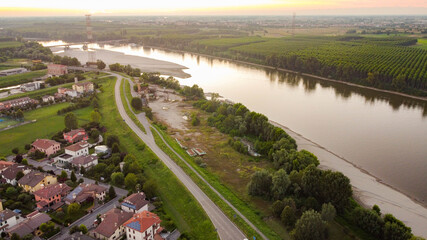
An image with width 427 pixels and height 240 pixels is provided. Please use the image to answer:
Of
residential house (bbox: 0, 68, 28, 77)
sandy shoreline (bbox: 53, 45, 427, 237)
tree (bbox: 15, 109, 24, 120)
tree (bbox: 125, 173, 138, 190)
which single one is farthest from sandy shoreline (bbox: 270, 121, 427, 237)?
residential house (bbox: 0, 68, 28, 77)

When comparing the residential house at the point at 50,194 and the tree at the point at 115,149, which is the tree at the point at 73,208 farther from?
the tree at the point at 115,149

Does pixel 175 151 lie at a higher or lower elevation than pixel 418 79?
lower

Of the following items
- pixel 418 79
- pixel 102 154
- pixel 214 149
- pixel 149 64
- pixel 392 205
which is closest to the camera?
pixel 392 205

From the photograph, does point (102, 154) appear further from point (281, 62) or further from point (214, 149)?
point (281, 62)

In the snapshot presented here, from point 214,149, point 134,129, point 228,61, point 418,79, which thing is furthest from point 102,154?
point 228,61

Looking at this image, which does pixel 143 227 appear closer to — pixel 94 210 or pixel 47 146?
pixel 94 210

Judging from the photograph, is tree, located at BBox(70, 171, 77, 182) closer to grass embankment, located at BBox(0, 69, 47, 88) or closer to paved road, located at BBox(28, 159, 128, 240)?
paved road, located at BBox(28, 159, 128, 240)

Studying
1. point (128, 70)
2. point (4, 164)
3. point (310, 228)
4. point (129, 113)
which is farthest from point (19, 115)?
point (310, 228)

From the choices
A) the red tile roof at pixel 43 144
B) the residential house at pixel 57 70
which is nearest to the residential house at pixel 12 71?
the residential house at pixel 57 70
